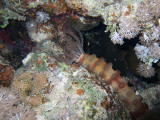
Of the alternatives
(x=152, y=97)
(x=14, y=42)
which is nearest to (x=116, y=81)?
(x=152, y=97)

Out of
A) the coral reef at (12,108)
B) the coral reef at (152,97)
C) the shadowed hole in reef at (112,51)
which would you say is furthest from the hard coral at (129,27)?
the coral reef at (12,108)

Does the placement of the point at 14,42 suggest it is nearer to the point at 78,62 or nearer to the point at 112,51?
the point at 78,62

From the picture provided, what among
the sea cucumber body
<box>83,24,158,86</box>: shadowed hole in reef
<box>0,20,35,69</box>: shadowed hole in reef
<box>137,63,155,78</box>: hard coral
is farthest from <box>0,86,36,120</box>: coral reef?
<box>137,63,155,78</box>: hard coral

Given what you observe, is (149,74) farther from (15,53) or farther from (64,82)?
(15,53)

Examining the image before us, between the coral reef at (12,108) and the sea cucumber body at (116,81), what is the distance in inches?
67.8

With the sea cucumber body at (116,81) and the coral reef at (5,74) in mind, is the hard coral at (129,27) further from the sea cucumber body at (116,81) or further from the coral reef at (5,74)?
the coral reef at (5,74)

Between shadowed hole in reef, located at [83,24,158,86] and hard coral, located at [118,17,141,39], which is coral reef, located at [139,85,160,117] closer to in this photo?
→ shadowed hole in reef, located at [83,24,158,86]

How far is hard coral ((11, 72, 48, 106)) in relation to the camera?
2.81m

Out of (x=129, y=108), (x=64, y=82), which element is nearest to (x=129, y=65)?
(x=129, y=108)

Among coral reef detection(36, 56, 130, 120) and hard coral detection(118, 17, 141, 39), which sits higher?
hard coral detection(118, 17, 141, 39)

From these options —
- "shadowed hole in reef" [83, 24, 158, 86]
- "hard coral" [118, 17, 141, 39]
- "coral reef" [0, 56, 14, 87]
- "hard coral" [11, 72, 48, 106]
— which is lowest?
"coral reef" [0, 56, 14, 87]

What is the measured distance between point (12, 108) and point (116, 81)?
2.66m

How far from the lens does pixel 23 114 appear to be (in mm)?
2832

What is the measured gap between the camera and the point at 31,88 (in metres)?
2.85
